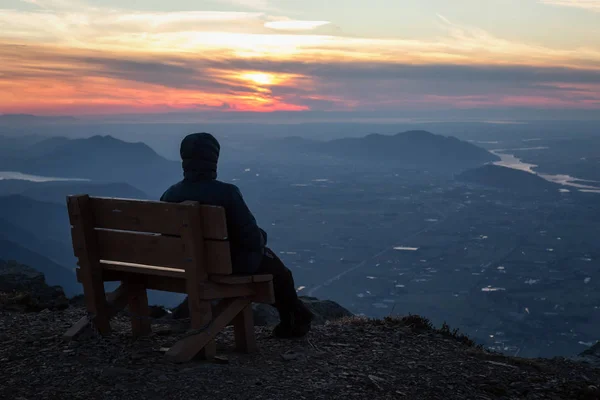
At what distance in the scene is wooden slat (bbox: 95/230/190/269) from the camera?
5.91 m

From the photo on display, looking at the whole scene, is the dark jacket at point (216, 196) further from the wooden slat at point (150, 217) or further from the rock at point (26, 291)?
the rock at point (26, 291)

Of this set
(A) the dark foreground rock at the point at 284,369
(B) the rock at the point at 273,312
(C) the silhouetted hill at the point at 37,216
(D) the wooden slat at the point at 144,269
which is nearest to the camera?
(A) the dark foreground rock at the point at 284,369

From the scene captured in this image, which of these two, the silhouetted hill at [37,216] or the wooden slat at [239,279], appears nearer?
the wooden slat at [239,279]

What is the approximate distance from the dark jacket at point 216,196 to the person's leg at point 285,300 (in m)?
0.49

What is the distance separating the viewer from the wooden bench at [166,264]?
5.79m

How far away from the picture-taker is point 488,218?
137500mm

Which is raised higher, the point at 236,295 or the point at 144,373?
the point at 236,295

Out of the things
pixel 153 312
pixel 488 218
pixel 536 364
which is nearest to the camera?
pixel 536 364

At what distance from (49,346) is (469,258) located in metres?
98.8

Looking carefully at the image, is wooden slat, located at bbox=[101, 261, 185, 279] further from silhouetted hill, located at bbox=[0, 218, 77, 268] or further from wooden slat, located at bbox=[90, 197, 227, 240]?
silhouetted hill, located at bbox=[0, 218, 77, 268]

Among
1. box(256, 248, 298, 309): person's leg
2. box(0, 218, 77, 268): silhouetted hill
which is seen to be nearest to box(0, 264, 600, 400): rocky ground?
box(256, 248, 298, 309): person's leg

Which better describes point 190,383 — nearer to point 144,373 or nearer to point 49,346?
point 144,373

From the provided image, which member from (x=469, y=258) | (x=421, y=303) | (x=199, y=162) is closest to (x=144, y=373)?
(x=199, y=162)

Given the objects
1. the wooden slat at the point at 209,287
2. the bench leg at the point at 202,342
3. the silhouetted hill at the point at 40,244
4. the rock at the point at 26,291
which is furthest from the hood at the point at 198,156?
the silhouetted hill at the point at 40,244
